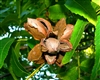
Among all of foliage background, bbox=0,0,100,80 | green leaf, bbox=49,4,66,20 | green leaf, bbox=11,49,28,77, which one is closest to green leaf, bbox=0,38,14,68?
foliage background, bbox=0,0,100,80

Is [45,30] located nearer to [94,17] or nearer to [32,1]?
[94,17]

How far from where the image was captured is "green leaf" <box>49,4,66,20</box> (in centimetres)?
145

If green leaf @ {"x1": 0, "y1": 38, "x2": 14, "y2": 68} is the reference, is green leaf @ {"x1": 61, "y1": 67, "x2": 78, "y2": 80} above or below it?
below

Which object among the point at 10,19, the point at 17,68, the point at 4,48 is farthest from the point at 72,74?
the point at 10,19

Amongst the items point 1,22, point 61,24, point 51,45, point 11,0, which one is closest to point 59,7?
point 61,24

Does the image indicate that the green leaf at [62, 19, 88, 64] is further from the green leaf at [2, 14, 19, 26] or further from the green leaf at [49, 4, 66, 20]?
the green leaf at [2, 14, 19, 26]

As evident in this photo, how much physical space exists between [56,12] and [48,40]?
0.35 metres

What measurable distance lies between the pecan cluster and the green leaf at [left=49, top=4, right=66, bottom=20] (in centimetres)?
24

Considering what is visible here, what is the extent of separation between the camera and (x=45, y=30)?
1.19 meters

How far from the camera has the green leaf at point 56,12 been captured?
4.76 feet

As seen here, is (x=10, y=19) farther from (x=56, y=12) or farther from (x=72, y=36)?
(x=72, y=36)

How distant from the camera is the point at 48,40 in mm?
1147

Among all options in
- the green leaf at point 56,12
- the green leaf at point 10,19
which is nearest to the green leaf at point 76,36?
the green leaf at point 56,12

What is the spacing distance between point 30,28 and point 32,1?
100 centimetres
